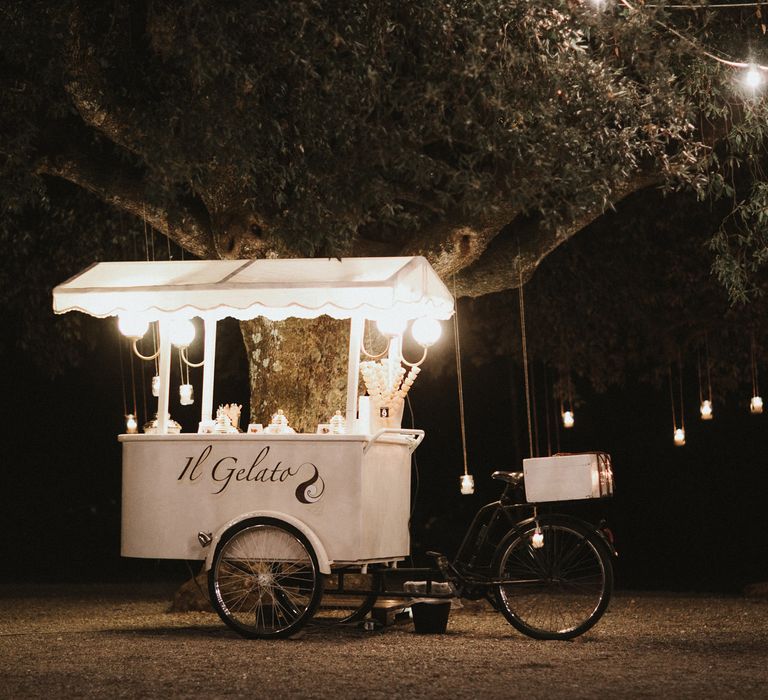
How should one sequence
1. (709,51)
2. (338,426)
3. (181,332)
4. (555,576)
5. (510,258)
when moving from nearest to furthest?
(555,576)
(338,426)
(181,332)
(709,51)
(510,258)

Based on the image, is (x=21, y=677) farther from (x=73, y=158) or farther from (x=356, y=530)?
(x=73, y=158)

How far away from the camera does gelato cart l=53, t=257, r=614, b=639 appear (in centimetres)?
788

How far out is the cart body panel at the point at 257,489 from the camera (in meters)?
7.94

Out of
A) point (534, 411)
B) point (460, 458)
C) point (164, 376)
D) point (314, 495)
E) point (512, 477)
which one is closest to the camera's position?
point (314, 495)

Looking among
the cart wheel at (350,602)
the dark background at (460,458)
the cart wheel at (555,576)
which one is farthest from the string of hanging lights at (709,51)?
the dark background at (460,458)

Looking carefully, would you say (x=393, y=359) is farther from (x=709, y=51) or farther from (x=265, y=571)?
(x=709, y=51)

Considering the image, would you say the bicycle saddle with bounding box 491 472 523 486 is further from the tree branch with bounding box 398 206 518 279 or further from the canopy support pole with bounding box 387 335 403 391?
the tree branch with bounding box 398 206 518 279

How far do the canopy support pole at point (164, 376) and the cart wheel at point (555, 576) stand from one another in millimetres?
2428

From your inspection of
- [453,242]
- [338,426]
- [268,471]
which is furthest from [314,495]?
[453,242]

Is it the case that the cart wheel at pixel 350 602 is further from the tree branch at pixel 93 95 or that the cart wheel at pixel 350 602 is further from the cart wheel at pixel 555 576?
the tree branch at pixel 93 95

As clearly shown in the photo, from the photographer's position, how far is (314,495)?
26.2 feet

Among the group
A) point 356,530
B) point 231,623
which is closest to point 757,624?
point 356,530

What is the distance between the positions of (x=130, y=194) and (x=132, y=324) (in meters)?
2.47

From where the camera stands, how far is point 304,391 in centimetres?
1062
